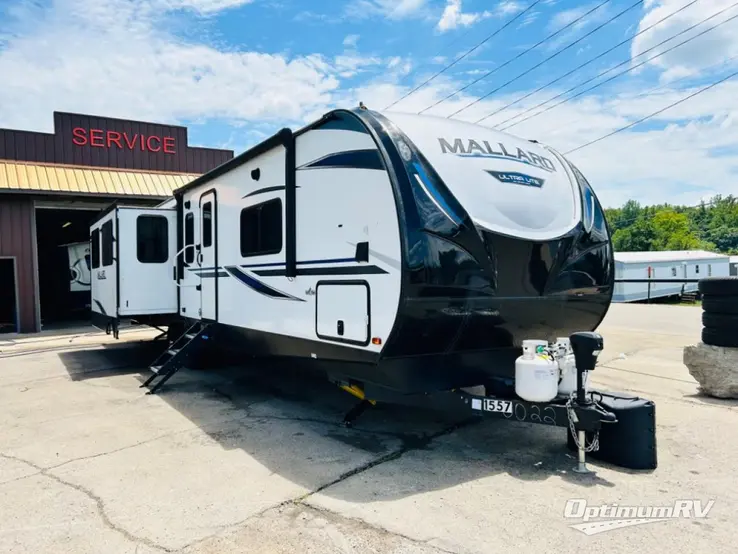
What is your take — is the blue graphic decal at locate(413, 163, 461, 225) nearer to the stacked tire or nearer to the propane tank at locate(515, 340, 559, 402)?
the propane tank at locate(515, 340, 559, 402)

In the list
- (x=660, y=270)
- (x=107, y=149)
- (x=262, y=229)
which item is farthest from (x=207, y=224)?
(x=660, y=270)

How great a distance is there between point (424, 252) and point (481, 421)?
239 centimetres

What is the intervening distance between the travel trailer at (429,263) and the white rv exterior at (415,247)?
1 cm

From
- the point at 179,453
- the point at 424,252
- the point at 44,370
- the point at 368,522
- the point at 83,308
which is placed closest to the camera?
the point at 368,522

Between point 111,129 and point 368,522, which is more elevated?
point 111,129

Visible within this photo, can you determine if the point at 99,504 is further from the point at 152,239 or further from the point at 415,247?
the point at 152,239

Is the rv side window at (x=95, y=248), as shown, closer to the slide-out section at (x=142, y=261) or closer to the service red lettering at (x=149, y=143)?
the slide-out section at (x=142, y=261)

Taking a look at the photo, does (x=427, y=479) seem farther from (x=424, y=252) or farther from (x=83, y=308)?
(x=83, y=308)

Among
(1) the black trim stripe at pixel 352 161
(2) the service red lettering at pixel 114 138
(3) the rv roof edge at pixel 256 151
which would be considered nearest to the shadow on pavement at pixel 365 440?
(1) the black trim stripe at pixel 352 161

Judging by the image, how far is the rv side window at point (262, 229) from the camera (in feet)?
18.7

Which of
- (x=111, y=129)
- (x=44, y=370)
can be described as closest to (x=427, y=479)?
(x=44, y=370)

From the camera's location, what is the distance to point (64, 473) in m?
4.53

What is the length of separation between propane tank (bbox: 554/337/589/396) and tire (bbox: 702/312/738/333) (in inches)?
111

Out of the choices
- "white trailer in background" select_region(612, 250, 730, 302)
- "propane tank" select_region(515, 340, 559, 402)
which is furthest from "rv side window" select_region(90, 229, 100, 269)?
"white trailer in background" select_region(612, 250, 730, 302)
